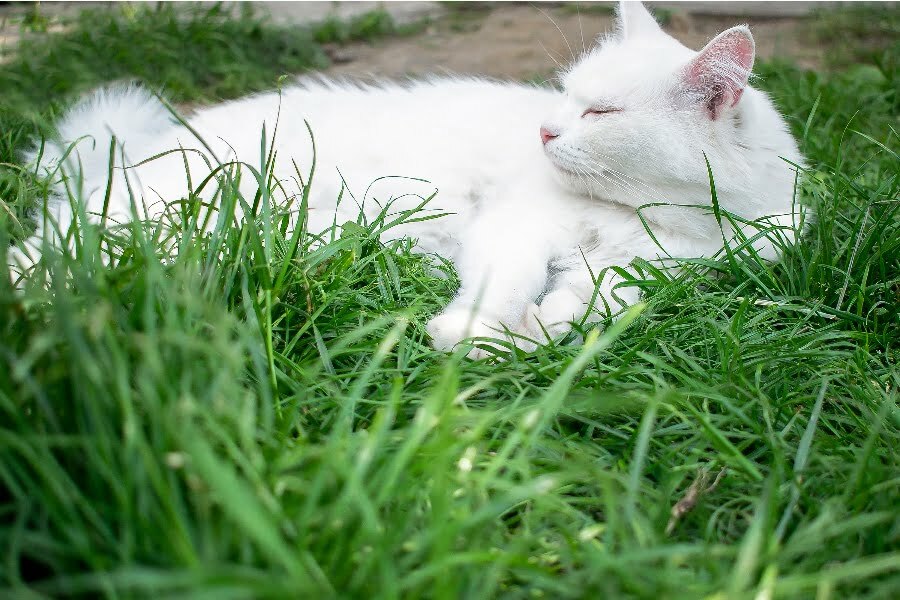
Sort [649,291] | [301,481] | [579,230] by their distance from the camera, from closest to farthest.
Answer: [301,481] → [649,291] → [579,230]

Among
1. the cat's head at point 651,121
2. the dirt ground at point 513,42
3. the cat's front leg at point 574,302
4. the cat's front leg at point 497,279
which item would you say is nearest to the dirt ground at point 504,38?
the dirt ground at point 513,42

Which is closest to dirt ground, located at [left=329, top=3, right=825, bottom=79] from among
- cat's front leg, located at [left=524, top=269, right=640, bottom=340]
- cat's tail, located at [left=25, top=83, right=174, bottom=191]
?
cat's tail, located at [left=25, top=83, right=174, bottom=191]

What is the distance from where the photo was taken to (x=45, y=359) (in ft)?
3.52

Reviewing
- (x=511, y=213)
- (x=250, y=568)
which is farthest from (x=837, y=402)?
(x=250, y=568)

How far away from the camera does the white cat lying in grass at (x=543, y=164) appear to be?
2.03m

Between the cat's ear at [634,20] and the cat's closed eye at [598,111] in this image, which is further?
the cat's ear at [634,20]

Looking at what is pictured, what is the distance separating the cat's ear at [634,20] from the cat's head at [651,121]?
245mm

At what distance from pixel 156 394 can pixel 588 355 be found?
62 centimetres

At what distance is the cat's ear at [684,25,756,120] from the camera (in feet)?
6.57

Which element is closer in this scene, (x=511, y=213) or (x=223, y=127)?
(x=511, y=213)

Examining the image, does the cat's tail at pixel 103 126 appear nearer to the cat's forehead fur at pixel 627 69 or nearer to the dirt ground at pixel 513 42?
the cat's forehead fur at pixel 627 69

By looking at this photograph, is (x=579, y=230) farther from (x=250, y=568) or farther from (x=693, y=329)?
(x=250, y=568)

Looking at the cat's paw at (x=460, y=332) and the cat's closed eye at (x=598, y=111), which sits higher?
the cat's closed eye at (x=598, y=111)

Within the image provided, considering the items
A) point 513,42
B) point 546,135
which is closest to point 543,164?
point 546,135
